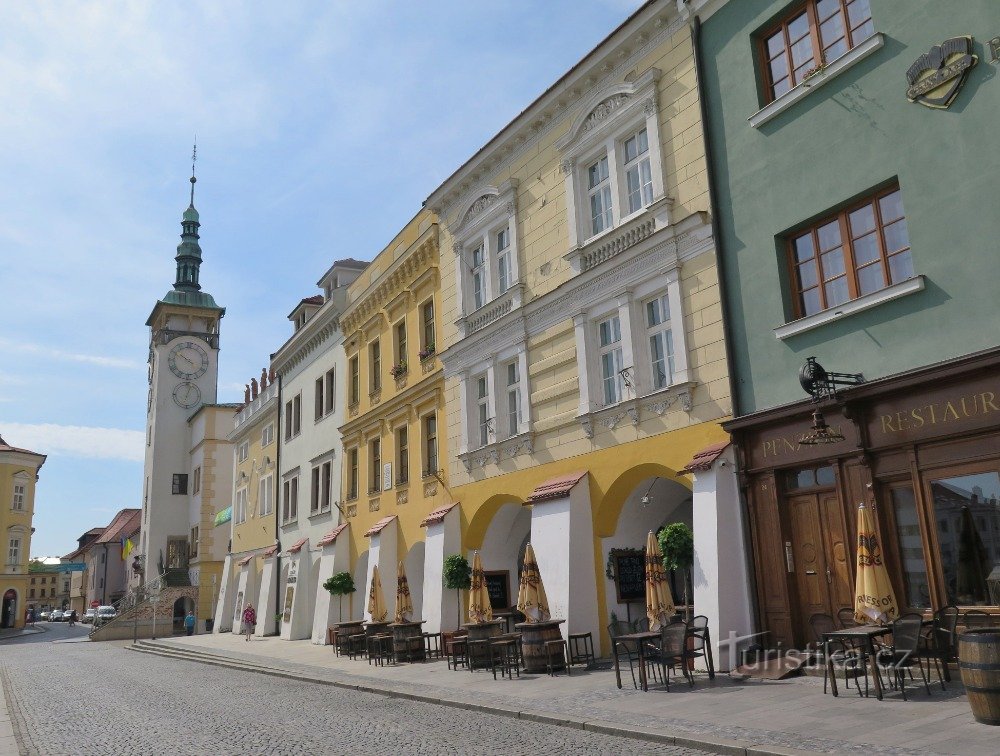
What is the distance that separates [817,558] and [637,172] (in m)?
8.03

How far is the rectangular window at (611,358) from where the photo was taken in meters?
16.8

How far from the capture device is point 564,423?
59.1 feet

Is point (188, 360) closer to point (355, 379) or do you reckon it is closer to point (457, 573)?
point (355, 379)

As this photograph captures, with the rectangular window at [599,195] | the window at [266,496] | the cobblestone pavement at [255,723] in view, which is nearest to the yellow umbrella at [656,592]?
the cobblestone pavement at [255,723]

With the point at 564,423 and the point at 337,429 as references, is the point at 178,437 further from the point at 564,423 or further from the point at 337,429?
the point at 564,423

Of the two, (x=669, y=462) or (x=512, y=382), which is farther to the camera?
(x=512, y=382)

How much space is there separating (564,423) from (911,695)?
9.13 m

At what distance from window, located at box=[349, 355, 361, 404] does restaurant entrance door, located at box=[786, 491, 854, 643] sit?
18.7 m

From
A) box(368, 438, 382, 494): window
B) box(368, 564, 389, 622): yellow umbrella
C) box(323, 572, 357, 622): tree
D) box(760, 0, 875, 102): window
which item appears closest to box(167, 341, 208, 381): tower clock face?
box(368, 438, 382, 494): window

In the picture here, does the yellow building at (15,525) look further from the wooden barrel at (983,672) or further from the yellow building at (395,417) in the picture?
the wooden barrel at (983,672)

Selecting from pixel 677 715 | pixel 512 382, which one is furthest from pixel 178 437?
pixel 677 715

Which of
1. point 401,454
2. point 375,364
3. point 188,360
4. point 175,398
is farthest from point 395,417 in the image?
point 188,360

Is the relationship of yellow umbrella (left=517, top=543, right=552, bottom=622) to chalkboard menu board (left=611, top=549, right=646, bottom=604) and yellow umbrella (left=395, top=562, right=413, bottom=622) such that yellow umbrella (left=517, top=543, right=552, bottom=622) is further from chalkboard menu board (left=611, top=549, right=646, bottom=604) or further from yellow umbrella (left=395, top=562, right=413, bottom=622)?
yellow umbrella (left=395, top=562, right=413, bottom=622)

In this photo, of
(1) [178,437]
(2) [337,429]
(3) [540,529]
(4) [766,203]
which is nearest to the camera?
(4) [766,203]
